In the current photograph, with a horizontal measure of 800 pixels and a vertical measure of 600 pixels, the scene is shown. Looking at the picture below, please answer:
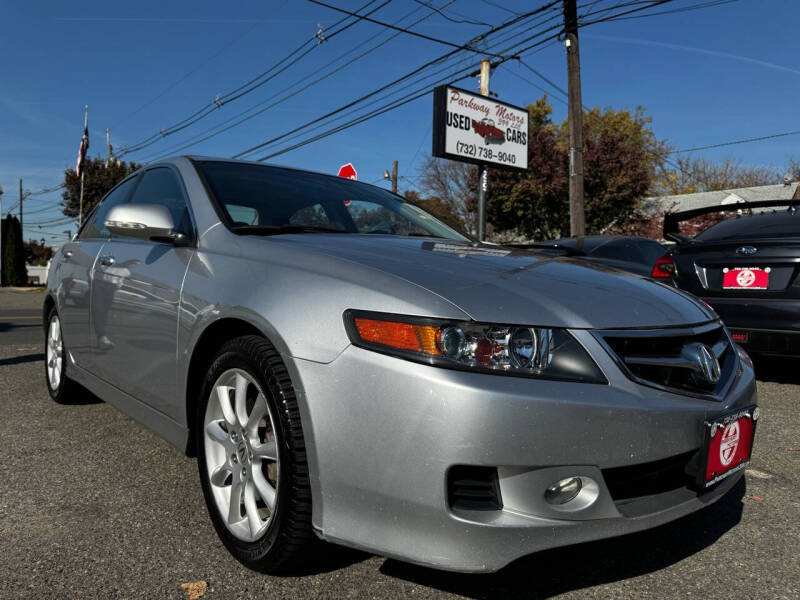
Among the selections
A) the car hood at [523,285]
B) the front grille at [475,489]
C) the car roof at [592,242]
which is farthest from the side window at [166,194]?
the car roof at [592,242]

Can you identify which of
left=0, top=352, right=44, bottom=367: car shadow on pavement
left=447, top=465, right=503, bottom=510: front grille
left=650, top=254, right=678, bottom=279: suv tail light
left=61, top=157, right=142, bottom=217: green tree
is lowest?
left=0, top=352, right=44, bottom=367: car shadow on pavement

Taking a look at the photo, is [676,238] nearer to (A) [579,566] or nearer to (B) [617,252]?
(B) [617,252]

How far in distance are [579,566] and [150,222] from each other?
197 cm

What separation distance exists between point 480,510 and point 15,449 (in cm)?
264

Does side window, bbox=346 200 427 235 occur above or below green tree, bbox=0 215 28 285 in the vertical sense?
below

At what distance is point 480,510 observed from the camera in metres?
1.58

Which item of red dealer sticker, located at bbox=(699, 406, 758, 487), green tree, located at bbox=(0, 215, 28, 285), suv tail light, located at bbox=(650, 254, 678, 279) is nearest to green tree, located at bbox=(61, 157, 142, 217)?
green tree, located at bbox=(0, 215, 28, 285)

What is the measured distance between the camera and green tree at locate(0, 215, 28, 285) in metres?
28.3

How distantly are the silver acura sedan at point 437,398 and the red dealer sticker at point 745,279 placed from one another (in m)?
2.48

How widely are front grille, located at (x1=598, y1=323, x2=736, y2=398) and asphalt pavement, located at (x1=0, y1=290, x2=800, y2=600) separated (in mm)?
611

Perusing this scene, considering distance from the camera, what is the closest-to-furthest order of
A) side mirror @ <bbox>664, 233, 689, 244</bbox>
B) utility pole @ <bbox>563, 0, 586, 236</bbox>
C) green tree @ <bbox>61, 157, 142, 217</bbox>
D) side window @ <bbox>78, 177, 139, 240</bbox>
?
1. side window @ <bbox>78, 177, 139, 240</bbox>
2. side mirror @ <bbox>664, 233, 689, 244</bbox>
3. utility pole @ <bbox>563, 0, 586, 236</bbox>
4. green tree @ <bbox>61, 157, 142, 217</bbox>

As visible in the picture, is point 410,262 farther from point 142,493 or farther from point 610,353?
point 142,493

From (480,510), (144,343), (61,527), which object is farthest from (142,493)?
(480,510)

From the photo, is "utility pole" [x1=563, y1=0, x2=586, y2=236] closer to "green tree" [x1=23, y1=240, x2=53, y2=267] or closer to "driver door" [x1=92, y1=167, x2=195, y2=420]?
"driver door" [x1=92, y1=167, x2=195, y2=420]
